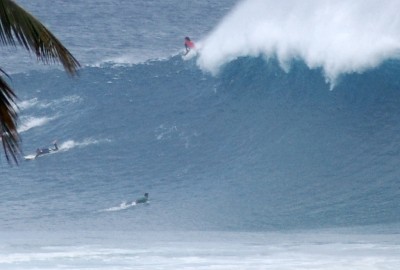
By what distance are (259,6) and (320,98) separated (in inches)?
207

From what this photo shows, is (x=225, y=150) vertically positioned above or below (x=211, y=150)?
below

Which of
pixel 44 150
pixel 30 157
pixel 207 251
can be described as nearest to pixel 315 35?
pixel 44 150

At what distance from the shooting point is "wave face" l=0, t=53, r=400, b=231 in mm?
19359

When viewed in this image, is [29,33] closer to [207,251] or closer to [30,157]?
[207,251]

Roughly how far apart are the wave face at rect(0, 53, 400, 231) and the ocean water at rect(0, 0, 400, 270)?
0.13 ft

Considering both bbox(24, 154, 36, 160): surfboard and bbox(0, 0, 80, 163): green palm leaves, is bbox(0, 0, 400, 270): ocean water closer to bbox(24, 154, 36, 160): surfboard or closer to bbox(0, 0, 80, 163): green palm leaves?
bbox(24, 154, 36, 160): surfboard

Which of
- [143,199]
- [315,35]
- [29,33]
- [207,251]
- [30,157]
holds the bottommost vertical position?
[29,33]

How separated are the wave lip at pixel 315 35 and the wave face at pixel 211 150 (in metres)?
0.34

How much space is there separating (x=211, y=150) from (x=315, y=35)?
4599mm

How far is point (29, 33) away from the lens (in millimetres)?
6285

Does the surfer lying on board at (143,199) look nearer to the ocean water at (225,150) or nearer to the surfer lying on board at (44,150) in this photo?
the ocean water at (225,150)

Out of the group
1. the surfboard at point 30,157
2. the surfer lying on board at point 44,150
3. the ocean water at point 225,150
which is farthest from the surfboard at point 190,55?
the surfboard at point 30,157

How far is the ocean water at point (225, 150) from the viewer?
16.7 m

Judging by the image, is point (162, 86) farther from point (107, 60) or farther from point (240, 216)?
point (240, 216)
